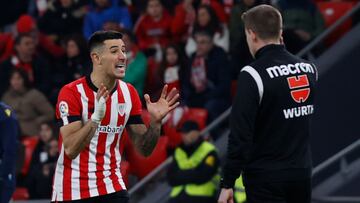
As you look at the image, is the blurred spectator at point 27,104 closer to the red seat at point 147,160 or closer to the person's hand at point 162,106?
the red seat at point 147,160

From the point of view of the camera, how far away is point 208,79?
1385 cm

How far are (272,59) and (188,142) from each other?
5.20 m

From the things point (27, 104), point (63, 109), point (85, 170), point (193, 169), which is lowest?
point (193, 169)

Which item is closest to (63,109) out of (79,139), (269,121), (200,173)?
(79,139)

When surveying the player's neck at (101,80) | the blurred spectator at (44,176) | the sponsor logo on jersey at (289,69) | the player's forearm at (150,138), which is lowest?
the blurred spectator at (44,176)

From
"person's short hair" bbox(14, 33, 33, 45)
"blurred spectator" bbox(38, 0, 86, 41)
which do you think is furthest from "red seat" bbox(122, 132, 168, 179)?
"blurred spectator" bbox(38, 0, 86, 41)

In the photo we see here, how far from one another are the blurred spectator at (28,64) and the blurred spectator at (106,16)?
0.79 metres

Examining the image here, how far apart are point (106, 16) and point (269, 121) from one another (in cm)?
786

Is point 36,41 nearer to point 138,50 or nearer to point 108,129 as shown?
point 138,50

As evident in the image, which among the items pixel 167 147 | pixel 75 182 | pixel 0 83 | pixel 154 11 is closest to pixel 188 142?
pixel 167 147

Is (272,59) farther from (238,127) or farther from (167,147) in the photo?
(167,147)

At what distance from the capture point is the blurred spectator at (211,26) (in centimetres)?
1411

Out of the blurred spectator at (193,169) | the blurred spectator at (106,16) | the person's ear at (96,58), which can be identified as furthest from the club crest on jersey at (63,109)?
the blurred spectator at (106,16)

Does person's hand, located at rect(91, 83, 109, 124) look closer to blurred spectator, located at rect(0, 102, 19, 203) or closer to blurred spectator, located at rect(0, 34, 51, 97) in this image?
blurred spectator, located at rect(0, 102, 19, 203)
